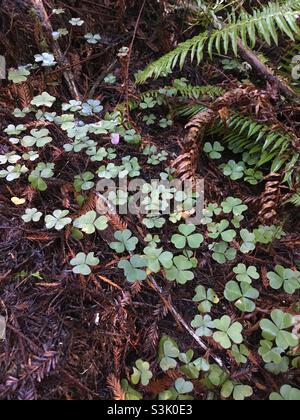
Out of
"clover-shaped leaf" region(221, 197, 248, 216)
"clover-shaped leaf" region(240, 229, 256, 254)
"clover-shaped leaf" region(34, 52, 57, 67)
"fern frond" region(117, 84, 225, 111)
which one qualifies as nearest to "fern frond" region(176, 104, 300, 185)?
"fern frond" region(117, 84, 225, 111)

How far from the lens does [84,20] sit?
2.83m

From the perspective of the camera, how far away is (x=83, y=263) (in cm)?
186

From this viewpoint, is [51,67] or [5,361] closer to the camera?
[5,361]

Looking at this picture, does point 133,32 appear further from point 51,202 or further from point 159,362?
point 159,362

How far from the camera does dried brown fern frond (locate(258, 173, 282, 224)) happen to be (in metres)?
2.12

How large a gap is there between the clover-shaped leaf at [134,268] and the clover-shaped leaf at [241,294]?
399mm

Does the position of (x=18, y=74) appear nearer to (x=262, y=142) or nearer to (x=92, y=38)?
(x=92, y=38)

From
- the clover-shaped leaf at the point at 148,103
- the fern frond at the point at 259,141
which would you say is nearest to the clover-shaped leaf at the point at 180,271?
the fern frond at the point at 259,141

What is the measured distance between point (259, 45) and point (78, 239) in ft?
6.60

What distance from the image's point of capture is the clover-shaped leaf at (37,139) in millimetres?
2227

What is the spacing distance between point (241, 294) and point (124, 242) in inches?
23.8

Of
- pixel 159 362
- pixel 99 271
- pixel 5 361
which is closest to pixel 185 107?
pixel 99 271
